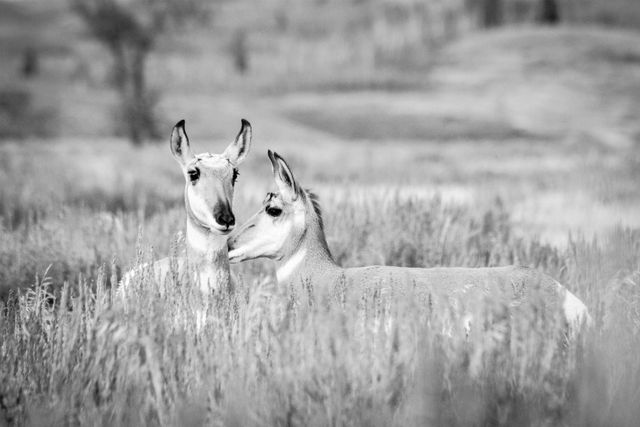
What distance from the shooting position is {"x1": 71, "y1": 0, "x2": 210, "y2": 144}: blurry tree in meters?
33.6

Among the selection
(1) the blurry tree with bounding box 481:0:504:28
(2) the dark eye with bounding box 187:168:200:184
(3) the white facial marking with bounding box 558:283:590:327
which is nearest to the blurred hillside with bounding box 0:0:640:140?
(1) the blurry tree with bounding box 481:0:504:28

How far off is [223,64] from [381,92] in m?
10.0

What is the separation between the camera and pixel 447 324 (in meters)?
4.84

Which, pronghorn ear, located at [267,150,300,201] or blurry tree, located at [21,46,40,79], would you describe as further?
blurry tree, located at [21,46,40,79]

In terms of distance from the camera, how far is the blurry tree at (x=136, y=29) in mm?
33594

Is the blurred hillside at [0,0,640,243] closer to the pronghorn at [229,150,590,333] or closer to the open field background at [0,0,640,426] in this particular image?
the open field background at [0,0,640,426]

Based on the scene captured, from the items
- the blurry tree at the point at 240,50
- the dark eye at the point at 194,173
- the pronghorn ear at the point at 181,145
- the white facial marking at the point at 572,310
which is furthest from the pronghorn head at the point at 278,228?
the blurry tree at the point at 240,50

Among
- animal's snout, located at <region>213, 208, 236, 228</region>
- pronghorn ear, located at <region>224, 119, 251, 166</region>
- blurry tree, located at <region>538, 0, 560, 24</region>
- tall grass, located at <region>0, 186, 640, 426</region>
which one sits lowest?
tall grass, located at <region>0, 186, 640, 426</region>

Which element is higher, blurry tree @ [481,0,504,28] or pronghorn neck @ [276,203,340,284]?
A: blurry tree @ [481,0,504,28]

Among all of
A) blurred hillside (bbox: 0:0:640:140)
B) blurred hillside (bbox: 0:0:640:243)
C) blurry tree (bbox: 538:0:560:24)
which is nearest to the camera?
blurred hillside (bbox: 0:0:640:243)

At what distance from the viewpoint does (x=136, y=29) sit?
113 feet

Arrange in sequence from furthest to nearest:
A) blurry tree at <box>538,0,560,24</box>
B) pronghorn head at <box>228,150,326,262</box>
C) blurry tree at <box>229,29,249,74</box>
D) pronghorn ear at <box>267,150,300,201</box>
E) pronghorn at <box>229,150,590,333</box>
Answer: blurry tree at <box>229,29,249,74</box>
blurry tree at <box>538,0,560,24</box>
pronghorn head at <box>228,150,326,262</box>
pronghorn ear at <box>267,150,300,201</box>
pronghorn at <box>229,150,590,333</box>

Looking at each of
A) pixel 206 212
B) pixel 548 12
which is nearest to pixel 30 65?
pixel 548 12

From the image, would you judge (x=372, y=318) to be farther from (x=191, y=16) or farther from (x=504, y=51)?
(x=504, y=51)
